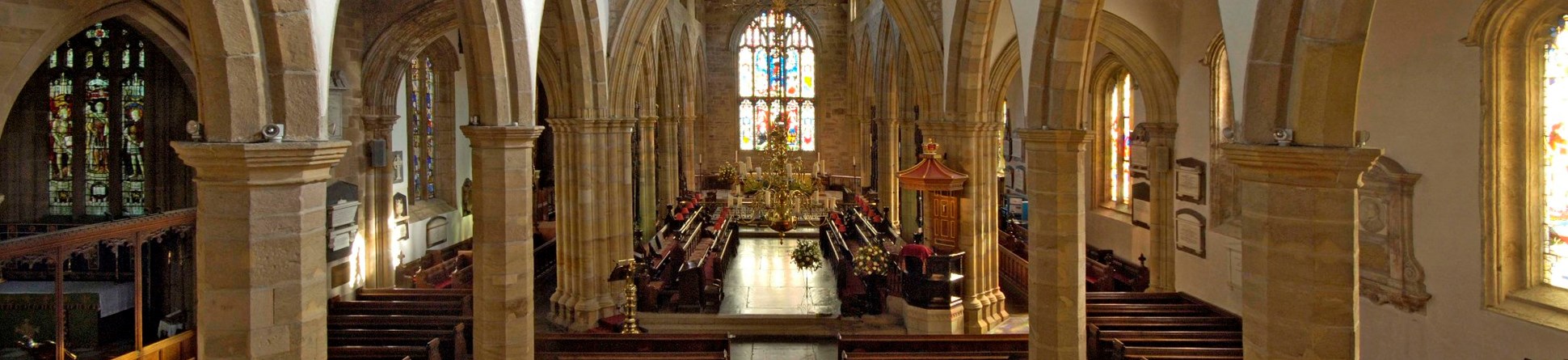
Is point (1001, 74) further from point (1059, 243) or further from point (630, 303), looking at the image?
point (1059, 243)

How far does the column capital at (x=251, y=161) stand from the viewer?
5.24 metres

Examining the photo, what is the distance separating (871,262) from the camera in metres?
15.3

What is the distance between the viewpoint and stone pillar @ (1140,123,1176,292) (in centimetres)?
1559

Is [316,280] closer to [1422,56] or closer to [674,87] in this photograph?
[1422,56]

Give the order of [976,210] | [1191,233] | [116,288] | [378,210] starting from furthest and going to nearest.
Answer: [378,210]
[1191,233]
[976,210]
[116,288]

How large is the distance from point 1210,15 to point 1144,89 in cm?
201

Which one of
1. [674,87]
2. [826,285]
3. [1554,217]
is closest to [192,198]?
[826,285]

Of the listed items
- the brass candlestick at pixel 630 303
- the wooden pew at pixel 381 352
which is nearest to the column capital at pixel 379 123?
the brass candlestick at pixel 630 303

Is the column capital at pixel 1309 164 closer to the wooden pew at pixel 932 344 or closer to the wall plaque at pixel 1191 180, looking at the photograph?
the wooden pew at pixel 932 344

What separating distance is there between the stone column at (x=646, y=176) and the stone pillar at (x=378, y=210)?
6649 millimetres

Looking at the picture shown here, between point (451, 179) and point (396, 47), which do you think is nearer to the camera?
point (396, 47)

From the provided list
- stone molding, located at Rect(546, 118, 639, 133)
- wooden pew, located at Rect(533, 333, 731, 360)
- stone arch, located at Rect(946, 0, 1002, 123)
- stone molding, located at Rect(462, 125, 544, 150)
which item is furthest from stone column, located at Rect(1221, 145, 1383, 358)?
stone molding, located at Rect(546, 118, 639, 133)

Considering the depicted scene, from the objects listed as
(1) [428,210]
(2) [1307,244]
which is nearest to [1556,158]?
(2) [1307,244]

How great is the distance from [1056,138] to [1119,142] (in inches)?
387
